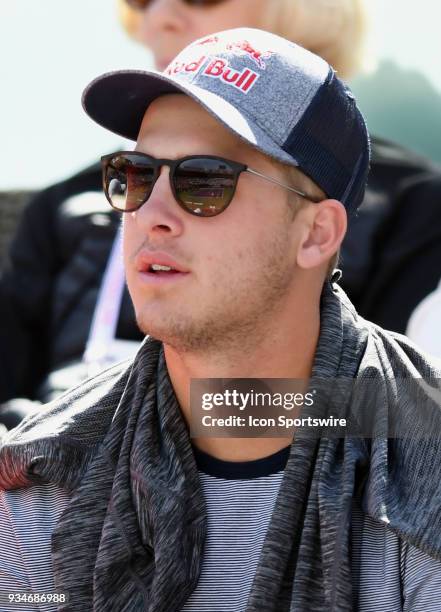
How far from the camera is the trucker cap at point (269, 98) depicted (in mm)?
1929

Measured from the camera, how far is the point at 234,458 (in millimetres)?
1964

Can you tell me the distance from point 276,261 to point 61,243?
166cm

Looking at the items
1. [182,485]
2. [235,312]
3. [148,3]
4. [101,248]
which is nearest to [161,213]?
[235,312]

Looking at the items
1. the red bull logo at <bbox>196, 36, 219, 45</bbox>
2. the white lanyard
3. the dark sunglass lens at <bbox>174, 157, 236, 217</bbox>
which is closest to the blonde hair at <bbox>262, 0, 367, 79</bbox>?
the white lanyard

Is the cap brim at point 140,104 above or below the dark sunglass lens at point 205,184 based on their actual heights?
above

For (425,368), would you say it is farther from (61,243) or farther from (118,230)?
(61,243)

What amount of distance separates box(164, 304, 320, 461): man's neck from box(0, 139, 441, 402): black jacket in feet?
3.65

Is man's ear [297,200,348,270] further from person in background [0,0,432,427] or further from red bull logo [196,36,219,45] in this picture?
person in background [0,0,432,427]

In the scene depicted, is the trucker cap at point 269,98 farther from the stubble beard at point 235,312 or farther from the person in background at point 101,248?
the person in background at point 101,248

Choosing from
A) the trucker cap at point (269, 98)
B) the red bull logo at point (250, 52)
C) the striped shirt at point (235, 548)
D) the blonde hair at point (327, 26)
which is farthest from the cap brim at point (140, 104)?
the blonde hair at point (327, 26)

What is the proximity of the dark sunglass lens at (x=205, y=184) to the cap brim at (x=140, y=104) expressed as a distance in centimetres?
7

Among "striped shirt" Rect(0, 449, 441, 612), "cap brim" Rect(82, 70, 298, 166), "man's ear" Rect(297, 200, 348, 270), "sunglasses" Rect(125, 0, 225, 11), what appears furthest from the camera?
"sunglasses" Rect(125, 0, 225, 11)

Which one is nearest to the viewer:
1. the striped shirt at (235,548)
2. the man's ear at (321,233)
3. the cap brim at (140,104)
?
the striped shirt at (235,548)

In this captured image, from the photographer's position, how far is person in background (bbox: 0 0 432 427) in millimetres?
3180
